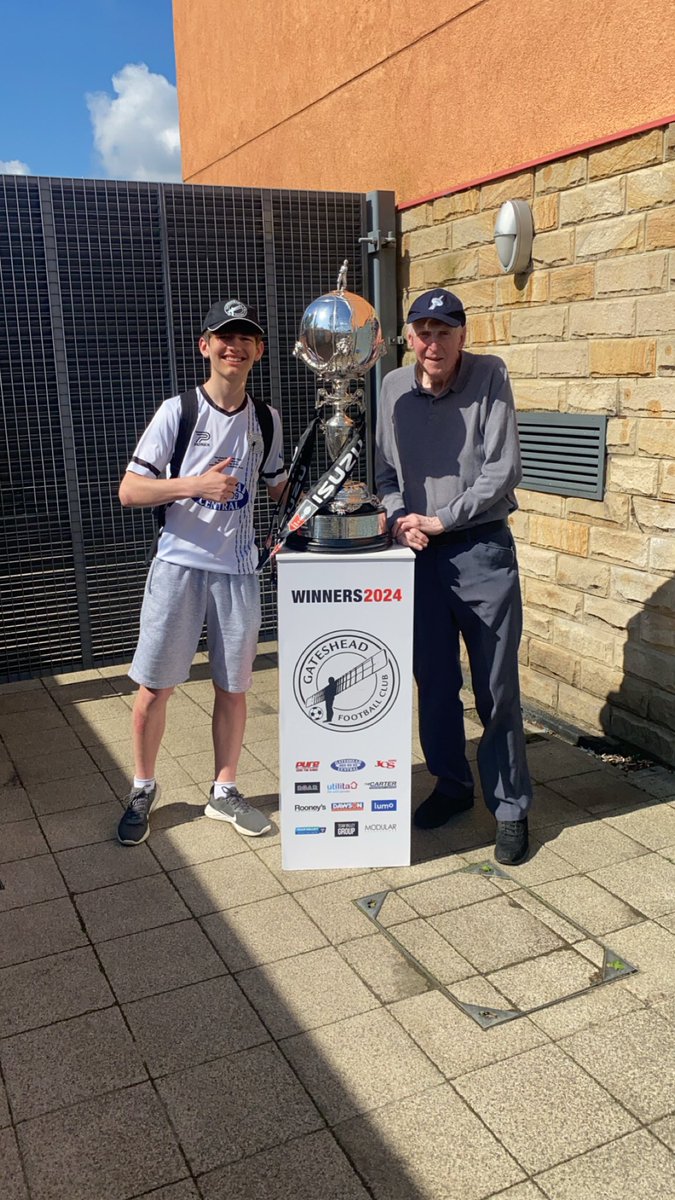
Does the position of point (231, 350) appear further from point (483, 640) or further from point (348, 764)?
point (348, 764)

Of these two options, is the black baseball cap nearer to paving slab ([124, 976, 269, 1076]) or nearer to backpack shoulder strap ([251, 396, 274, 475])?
backpack shoulder strap ([251, 396, 274, 475])

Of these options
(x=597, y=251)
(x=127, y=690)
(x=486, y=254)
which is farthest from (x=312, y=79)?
(x=127, y=690)

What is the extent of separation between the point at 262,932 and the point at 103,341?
11.7ft

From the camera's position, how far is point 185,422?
129 inches

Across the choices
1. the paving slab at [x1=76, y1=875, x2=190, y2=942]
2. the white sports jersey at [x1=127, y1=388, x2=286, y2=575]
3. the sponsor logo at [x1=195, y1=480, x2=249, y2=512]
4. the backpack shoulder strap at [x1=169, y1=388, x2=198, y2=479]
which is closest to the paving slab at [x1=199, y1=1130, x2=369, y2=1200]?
the paving slab at [x1=76, y1=875, x2=190, y2=942]

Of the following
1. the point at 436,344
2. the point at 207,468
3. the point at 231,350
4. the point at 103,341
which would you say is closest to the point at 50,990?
the point at 207,468

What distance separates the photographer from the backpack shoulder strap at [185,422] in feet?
10.7

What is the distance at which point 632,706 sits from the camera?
4.27m

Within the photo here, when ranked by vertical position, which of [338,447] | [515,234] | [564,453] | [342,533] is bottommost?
[342,533]

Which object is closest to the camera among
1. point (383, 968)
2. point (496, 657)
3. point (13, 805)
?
point (383, 968)

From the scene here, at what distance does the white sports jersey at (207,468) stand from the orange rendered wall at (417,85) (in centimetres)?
206

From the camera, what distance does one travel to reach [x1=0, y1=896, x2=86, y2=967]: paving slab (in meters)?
2.92

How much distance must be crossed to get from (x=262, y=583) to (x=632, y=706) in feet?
8.51

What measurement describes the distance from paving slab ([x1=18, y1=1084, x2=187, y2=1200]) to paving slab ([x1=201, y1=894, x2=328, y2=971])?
580 millimetres
